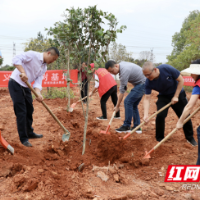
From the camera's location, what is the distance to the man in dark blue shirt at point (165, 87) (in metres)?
A: 3.13

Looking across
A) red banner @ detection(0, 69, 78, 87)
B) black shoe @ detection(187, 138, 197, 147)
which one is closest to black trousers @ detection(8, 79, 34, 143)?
black shoe @ detection(187, 138, 197, 147)

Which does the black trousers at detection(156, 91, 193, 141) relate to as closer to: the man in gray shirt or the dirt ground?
the dirt ground

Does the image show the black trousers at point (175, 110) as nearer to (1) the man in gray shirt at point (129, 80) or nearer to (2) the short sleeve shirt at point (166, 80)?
(2) the short sleeve shirt at point (166, 80)

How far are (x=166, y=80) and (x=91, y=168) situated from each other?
1933 millimetres

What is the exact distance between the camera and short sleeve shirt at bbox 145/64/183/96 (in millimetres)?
3180

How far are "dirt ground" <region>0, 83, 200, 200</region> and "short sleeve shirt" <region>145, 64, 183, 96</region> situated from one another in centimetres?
108

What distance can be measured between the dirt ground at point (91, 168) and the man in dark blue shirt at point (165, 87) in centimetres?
45

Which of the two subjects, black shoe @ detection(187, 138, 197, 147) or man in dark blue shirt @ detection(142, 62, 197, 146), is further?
black shoe @ detection(187, 138, 197, 147)

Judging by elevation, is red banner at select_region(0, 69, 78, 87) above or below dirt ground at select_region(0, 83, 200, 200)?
above

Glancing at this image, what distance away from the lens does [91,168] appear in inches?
106
